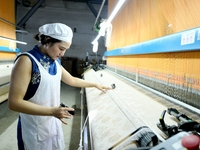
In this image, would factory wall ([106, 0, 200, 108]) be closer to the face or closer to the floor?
the face

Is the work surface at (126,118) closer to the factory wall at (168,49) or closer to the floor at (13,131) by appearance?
the factory wall at (168,49)

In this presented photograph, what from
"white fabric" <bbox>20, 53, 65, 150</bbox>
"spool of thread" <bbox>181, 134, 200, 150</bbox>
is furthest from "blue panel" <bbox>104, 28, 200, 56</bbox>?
"white fabric" <bbox>20, 53, 65, 150</bbox>

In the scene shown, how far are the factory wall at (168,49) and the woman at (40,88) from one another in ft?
2.53

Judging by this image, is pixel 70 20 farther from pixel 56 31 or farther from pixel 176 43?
pixel 176 43

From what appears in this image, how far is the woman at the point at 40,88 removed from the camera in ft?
2.95

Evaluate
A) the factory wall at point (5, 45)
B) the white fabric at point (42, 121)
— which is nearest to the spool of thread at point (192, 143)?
the white fabric at point (42, 121)

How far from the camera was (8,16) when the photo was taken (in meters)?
4.64

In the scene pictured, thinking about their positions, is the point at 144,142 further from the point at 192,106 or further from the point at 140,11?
the point at 140,11

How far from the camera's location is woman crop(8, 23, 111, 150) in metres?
0.90

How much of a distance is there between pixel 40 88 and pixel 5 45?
4354 millimetres

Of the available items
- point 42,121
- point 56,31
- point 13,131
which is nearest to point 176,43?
point 56,31

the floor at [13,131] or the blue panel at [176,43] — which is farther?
the floor at [13,131]

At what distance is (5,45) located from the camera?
459 centimetres

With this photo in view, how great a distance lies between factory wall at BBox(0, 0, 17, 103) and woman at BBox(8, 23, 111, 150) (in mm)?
2785
